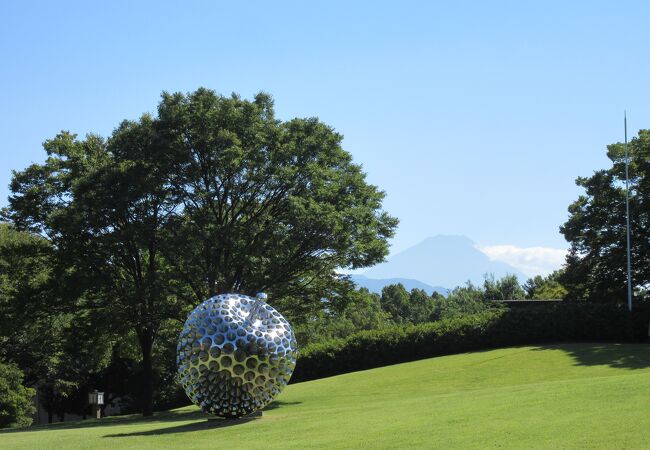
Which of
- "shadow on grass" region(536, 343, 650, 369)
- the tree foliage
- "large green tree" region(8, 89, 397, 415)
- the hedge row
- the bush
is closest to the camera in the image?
"shadow on grass" region(536, 343, 650, 369)

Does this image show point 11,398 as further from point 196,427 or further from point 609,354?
point 609,354

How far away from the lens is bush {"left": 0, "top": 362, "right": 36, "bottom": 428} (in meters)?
41.1

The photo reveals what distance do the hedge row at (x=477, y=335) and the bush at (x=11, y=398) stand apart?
1608 cm

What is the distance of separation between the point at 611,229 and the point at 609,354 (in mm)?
13057

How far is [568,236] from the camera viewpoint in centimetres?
4672

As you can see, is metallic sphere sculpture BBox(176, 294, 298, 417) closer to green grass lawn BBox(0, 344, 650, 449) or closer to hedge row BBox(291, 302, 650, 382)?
green grass lawn BBox(0, 344, 650, 449)

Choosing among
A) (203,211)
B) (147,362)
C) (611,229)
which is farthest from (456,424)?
(611,229)

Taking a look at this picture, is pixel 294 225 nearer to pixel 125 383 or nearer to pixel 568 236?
pixel 568 236

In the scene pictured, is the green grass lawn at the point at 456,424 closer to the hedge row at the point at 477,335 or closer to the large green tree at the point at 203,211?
the large green tree at the point at 203,211

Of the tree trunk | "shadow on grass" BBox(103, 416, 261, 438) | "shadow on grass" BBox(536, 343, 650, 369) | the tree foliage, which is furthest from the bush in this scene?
the tree foliage

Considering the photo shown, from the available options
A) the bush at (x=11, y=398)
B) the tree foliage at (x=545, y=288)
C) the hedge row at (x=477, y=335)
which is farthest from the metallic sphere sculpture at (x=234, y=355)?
the tree foliage at (x=545, y=288)

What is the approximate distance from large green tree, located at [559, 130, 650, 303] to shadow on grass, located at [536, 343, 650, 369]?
893 cm

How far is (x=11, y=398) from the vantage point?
41.1 m

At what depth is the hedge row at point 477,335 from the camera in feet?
128
